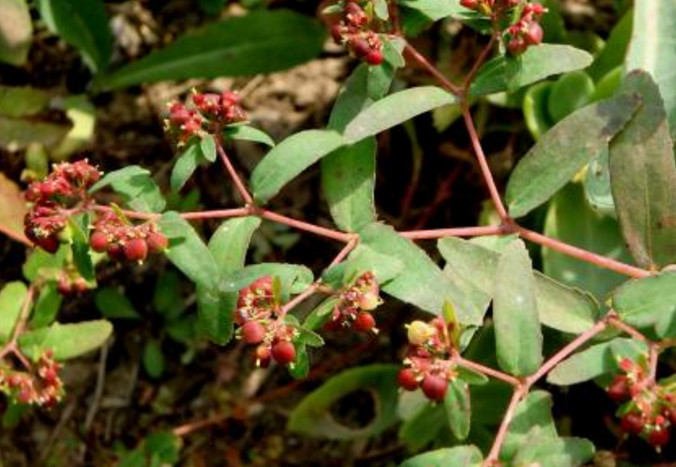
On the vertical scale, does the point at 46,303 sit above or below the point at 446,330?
below

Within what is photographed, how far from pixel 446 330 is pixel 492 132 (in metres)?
1.43

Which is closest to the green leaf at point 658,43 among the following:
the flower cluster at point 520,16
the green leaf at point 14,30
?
the flower cluster at point 520,16

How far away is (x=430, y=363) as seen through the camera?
2.02m

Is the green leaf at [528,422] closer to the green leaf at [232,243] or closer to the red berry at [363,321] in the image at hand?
the red berry at [363,321]

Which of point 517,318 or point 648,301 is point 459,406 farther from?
point 648,301

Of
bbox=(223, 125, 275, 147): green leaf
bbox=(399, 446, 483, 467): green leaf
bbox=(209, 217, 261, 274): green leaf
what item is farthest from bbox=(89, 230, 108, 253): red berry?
bbox=(399, 446, 483, 467): green leaf

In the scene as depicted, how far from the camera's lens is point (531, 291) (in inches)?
84.0

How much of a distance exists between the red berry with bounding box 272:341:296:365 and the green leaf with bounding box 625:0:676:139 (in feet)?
3.84

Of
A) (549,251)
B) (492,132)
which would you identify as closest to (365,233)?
(549,251)

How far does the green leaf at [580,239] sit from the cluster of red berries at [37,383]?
1.17 meters

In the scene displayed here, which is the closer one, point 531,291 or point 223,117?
point 531,291

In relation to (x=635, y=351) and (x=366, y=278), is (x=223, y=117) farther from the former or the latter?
(x=635, y=351)

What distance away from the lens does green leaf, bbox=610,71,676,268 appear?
7.55 feet

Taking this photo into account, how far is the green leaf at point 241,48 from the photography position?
327cm
